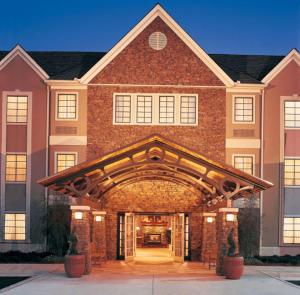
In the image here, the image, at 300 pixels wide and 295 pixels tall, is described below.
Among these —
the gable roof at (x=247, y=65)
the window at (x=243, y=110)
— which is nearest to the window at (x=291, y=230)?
the window at (x=243, y=110)

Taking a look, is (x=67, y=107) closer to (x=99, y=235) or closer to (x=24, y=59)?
(x=24, y=59)

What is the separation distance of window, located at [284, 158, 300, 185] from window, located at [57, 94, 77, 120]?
10.2 m

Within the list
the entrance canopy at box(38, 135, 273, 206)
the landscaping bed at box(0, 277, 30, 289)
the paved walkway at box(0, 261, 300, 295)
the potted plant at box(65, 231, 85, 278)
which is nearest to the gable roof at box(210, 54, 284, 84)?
the entrance canopy at box(38, 135, 273, 206)

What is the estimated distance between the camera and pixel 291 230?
2614cm

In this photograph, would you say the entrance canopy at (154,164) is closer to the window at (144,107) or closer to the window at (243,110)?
the window at (144,107)

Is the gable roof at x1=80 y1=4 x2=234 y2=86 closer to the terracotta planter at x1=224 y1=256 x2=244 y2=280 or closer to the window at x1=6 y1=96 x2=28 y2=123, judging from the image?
the window at x1=6 y1=96 x2=28 y2=123

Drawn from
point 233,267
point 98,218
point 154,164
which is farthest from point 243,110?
point 233,267

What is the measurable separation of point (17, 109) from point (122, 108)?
4944 mm

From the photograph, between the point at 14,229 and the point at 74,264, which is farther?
the point at 14,229

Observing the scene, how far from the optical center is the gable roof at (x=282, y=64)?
26.5 meters

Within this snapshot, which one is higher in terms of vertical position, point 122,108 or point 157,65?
point 157,65

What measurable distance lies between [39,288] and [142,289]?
9.20 feet

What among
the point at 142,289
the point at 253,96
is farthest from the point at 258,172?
the point at 142,289

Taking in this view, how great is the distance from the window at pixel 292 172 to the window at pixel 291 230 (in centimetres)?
172
